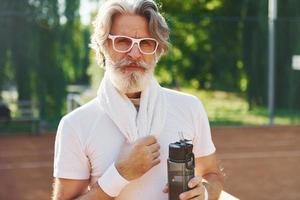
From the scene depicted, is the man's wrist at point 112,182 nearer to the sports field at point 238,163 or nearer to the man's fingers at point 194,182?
the man's fingers at point 194,182

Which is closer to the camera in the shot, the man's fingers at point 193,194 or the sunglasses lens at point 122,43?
the man's fingers at point 193,194

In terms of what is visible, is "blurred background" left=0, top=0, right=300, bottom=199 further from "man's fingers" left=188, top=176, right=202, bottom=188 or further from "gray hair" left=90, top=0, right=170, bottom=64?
"man's fingers" left=188, top=176, right=202, bottom=188

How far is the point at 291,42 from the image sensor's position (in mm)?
14586

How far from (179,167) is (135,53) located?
0.46 metres

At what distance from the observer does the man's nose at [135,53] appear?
1790mm

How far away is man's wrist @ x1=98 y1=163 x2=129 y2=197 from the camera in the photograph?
5.60ft

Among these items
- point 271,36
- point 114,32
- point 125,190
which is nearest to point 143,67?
point 114,32

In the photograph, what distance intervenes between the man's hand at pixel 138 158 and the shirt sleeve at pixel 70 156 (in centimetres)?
15

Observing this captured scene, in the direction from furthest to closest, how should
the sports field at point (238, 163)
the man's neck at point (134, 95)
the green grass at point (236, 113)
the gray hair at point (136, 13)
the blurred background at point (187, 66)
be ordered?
the green grass at point (236, 113), the blurred background at point (187, 66), the sports field at point (238, 163), the man's neck at point (134, 95), the gray hair at point (136, 13)

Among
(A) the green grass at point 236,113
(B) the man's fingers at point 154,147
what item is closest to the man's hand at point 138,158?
(B) the man's fingers at point 154,147

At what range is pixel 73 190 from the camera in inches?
70.8

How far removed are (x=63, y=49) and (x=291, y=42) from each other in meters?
6.20

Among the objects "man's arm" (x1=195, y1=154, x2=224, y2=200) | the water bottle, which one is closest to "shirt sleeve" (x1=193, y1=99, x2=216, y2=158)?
"man's arm" (x1=195, y1=154, x2=224, y2=200)

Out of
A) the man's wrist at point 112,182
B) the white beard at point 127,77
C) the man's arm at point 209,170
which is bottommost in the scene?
the man's arm at point 209,170
